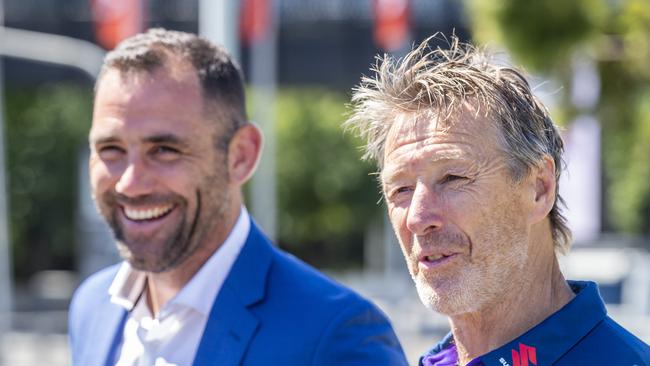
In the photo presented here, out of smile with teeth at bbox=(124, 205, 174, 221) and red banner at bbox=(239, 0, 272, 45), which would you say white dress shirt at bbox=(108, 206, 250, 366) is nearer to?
smile with teeth at bbox=(124, 205, 174, 221)

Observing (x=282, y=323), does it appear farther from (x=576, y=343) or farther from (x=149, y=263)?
(x=576, y=343)

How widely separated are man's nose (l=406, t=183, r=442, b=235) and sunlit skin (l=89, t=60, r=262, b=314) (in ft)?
3.45

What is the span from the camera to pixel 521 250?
7.22 ft

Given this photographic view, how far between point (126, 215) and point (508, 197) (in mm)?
1310

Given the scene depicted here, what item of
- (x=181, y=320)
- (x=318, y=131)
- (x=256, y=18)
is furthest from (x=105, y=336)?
(x=318, y=131)

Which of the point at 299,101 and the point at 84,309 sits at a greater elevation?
the point at 84,309

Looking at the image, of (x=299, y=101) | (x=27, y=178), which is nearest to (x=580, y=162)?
(x=299, y=101)

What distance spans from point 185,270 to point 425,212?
115 cm

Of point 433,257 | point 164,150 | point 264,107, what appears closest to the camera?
point 433,257

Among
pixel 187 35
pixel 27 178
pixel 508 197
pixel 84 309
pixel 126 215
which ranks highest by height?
pixel 187 35

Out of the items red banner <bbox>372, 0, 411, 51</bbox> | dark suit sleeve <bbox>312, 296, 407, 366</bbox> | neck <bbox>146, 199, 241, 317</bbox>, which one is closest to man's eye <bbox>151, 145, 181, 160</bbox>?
neck <bbox>146, 199, 241, 317</bbox>

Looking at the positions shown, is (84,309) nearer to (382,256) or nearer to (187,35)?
(187,35)

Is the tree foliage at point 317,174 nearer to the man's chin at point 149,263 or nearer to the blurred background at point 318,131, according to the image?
the blurred background at point 318,131

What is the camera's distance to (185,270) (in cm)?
314
